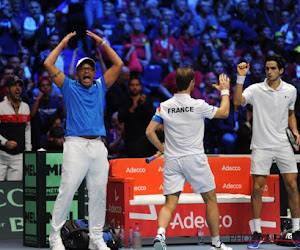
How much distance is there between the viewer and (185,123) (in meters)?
6.93

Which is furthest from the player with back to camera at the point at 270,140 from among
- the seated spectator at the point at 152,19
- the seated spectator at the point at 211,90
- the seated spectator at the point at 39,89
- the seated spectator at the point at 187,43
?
the seated spectator at the point at 152,19

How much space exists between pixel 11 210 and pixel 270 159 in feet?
12.2

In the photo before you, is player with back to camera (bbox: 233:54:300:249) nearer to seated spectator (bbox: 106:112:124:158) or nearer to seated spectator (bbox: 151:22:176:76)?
seated spectator (bbox: 106:112:124:158)

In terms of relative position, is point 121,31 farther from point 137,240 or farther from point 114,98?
point 137,240

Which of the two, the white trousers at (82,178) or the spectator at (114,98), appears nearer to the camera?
the white trousers at (82,178)

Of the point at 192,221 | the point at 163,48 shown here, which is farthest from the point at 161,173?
the point at 163,48

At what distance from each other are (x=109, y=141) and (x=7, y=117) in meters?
2.00

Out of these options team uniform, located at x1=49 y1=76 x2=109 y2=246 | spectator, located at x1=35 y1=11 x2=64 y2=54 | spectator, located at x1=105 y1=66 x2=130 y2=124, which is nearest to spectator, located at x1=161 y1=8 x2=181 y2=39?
spectator, located at x1=105 y1=66 x2=130 y2=124

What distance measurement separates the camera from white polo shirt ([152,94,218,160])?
6.91 metres

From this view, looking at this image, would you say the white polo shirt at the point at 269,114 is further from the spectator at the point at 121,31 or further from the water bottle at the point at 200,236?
the spectator at the point at 121,31

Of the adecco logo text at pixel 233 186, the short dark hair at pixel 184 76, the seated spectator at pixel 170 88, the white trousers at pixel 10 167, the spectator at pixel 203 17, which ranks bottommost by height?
the adecco logo text at pixel 233 186

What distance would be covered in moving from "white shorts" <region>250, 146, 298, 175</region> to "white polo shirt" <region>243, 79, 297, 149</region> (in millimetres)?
64

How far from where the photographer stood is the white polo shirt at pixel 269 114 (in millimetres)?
8055

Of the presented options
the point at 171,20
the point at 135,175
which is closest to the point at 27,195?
the point at 135,175
